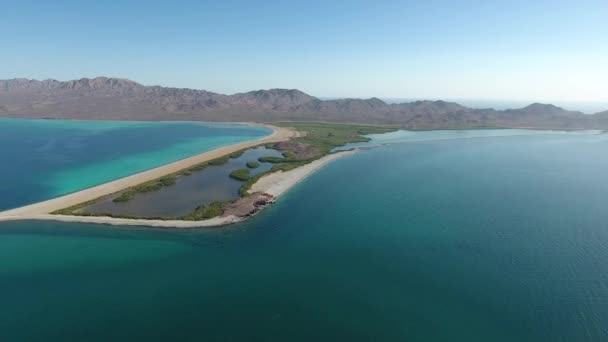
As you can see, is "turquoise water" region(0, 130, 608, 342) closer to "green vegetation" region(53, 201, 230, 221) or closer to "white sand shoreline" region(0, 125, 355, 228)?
"white sand shoreline" region(0, 125, 355, 228)

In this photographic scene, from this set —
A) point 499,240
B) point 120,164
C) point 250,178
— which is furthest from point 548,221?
point 120,164

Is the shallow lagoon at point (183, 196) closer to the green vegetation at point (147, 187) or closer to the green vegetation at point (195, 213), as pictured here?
the green vegetation at point (147, 187)

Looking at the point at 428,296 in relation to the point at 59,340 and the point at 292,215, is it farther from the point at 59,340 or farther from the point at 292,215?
the point at 59,340

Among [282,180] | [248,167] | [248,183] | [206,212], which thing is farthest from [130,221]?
[248,167]

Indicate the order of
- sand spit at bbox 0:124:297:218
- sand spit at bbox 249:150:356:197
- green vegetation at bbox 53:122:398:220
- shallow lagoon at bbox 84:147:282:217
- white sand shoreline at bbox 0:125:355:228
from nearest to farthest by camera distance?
1. white sand shoreline at bbox 0:125:355:228
2. sand spit at bbox 0:124:297:218
3. green vegetation at bbox 53:122:398:220
4. shallow lagoon at bbox 84:147:282:217
5. sand spit at bbox 249:150:356:197

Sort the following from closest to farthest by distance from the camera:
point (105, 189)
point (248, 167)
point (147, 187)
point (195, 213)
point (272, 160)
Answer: point (195, 213) → point (105, 189) → point (147, 187) → point (248, 167) → point (272, 160)

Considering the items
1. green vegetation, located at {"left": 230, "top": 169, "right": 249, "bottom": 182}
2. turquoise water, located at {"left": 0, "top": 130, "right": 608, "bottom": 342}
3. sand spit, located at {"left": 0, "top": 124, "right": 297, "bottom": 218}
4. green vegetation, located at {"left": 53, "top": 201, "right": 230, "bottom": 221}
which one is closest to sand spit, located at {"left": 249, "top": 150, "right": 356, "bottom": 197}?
green vegetation, located at {"left": 230, "top": 169, "right": 249, "bottom": 182}

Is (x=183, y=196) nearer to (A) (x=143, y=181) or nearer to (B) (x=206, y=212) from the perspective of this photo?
(B) (x=206, y=212)
